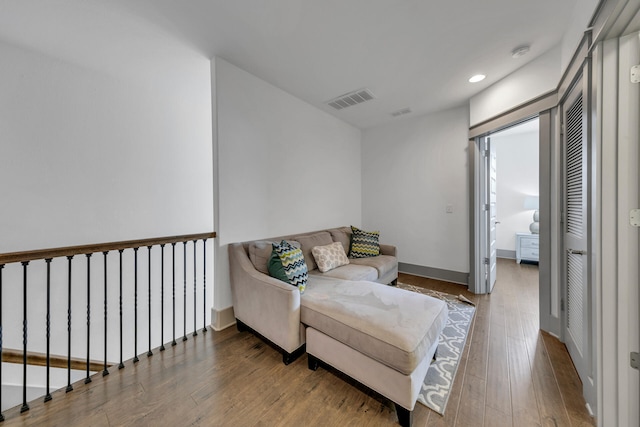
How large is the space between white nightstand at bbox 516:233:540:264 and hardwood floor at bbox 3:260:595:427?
10.9ft

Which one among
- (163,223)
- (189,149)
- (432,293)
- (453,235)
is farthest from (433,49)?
(163,223)

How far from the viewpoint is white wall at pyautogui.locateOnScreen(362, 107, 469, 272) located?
349cm

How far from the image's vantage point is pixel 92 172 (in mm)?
2494

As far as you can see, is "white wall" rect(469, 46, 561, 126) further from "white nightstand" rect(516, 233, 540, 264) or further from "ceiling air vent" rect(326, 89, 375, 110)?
"white nightstand" rect(516, 233, 540, 264)

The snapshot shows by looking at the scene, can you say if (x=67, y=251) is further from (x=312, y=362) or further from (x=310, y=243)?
(x=310, y=243)

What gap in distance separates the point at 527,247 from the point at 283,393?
5499 millimetres

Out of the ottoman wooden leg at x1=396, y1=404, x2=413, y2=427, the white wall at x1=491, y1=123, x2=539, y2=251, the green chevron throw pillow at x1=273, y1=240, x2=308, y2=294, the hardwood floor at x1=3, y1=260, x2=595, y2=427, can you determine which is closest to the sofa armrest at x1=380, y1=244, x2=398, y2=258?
the hardwood floor at x1=3, y1=260, x2=595, y2=427

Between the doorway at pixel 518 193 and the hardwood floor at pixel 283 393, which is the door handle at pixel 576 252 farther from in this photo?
the doorway at pixel 518 193

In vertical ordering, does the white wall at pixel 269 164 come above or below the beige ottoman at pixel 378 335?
above

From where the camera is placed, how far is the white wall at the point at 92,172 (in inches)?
82.5

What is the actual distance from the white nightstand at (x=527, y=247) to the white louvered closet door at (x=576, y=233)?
3.43m

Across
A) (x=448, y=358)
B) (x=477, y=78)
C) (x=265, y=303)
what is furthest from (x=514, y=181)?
(x=265, y=303)

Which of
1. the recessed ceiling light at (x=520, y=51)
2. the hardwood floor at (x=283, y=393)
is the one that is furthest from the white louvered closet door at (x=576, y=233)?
the recessed ceiling light at (x=520, y=51)

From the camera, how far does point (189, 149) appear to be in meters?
3.32
